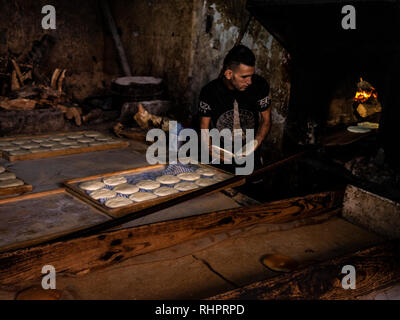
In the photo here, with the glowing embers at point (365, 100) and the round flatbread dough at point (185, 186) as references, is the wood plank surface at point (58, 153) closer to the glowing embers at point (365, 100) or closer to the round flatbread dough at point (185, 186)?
the round flatbread dough at point (185, 186)

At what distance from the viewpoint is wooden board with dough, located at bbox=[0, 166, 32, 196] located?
3353 millimetres

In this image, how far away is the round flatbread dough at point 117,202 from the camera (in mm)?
3083

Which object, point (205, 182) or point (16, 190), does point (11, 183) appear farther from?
point (205, 182)

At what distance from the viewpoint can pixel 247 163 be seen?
4.10m

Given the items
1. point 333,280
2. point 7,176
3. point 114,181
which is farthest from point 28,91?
point 333,280

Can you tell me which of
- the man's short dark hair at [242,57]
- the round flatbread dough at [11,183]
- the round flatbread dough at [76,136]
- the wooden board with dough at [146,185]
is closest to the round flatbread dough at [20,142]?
the round flatbread dough at [76,136]

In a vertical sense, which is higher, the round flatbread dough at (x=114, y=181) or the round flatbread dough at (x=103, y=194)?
the round flatbread dough at (x=114, y=181)

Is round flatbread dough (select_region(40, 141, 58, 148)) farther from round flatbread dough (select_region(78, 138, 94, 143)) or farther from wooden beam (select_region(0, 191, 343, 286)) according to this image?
wooden beam (select_region(0, 191, 343, 286))

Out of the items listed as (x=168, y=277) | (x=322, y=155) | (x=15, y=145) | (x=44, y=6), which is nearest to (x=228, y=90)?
(x=322, y=155)

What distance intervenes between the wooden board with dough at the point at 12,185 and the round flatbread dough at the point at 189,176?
146 cm

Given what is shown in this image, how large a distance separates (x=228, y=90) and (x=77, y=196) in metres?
1.94

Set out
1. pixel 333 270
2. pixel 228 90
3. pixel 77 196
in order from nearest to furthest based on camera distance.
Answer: pixel 333 270, pixel 77 196, pixel 228 90

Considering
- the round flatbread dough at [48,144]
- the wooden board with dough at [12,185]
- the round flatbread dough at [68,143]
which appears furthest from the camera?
the round flatbread dough at [68,143]

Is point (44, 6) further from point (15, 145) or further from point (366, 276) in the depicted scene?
point (366, 276)
